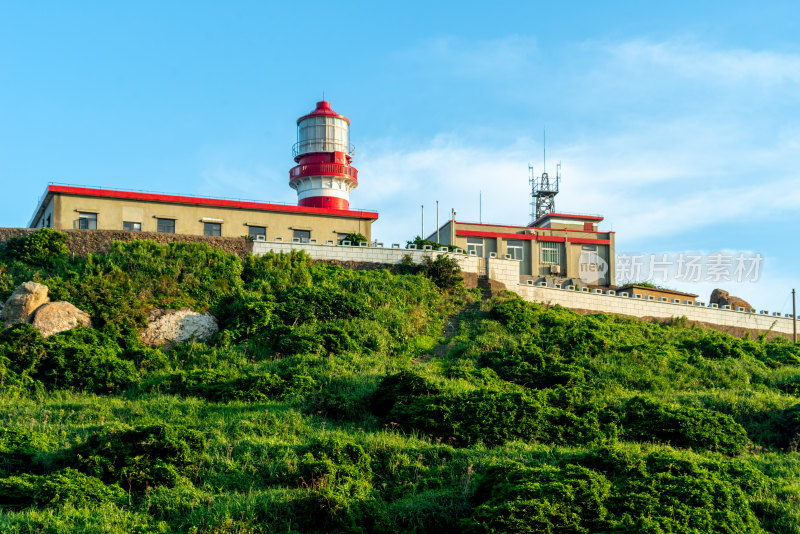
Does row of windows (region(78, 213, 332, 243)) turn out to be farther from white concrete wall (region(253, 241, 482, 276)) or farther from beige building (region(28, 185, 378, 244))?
white concrete wall (region(253, 241, 482, 276))

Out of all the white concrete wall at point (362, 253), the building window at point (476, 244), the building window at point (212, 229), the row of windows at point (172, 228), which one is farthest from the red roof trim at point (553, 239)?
the building window at point (212, 229)

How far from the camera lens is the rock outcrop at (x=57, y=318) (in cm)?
2167

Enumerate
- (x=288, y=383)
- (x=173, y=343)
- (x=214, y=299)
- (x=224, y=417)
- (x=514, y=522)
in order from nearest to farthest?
(x=514, y=522) < (x=224, y=417) < (x=288, y=383) < (x=173, y=343) < (x=214, y=299)

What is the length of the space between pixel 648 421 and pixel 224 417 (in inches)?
335

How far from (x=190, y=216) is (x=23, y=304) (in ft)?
37.2

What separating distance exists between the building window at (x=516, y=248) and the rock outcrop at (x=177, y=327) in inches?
781

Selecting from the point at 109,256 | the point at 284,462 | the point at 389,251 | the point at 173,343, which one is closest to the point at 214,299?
the point at 173,343

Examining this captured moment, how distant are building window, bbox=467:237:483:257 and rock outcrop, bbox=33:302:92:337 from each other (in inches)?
842

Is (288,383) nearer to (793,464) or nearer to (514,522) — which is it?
(514,522)

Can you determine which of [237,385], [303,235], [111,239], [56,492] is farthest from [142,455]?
[303,235]

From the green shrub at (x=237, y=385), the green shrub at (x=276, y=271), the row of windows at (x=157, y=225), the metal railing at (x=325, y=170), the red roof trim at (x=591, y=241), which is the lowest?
the green shrub at (x=237, y=385)

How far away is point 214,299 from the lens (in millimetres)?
25281

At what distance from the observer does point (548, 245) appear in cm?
4119

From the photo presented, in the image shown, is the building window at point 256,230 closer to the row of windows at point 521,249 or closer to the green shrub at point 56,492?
the row of windows at point 521,249
